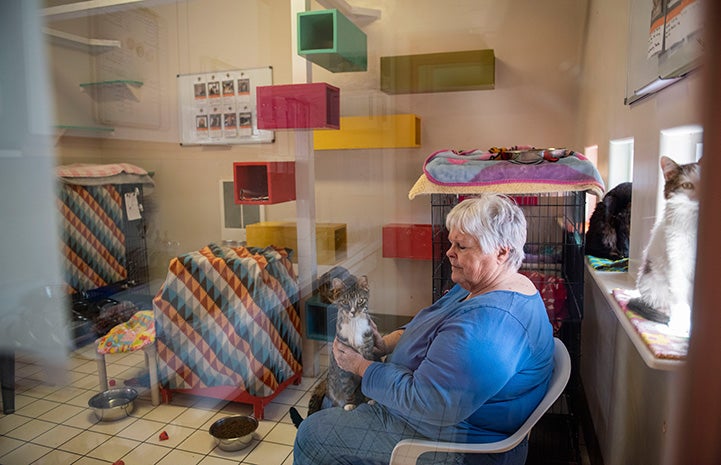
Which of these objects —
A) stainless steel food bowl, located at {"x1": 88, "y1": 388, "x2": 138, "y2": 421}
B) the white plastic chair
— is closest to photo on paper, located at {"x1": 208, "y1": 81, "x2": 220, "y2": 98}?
stainless steel food bowl, located at {"x1": 88, "y1": 388, "x2": 138, "y2": 421}

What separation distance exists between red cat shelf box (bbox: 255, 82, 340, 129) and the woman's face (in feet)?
2.44

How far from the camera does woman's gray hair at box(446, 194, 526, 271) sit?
3.18 ft

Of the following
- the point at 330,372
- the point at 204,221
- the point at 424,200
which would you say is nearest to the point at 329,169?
the point at 424,200

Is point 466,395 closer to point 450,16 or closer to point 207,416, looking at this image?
point 207,416

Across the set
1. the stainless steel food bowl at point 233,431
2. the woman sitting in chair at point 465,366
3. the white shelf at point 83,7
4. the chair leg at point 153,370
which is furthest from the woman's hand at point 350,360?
the white shelf at point 83,7

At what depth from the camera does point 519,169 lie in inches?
48.6

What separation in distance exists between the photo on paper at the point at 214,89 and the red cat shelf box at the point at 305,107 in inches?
9.2

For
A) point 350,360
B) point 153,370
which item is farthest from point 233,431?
point 350,360

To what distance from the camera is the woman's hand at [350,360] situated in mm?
1053

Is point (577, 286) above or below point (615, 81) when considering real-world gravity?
below

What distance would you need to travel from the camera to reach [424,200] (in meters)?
1.41

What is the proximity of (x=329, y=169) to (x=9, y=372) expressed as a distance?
106cm

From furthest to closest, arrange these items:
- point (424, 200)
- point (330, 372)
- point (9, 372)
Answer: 1. point (424, 200)
2. point (330, 372)
3. point (9, 372)

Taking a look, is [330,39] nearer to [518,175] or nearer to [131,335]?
[518,175]
